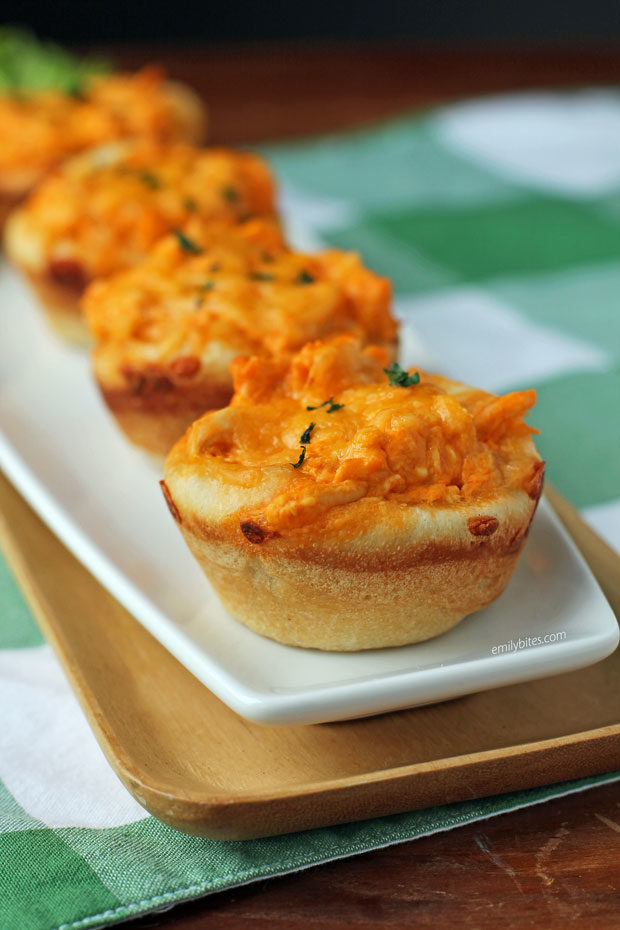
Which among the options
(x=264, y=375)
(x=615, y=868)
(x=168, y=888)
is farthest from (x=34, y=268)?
(x=615, y=868)

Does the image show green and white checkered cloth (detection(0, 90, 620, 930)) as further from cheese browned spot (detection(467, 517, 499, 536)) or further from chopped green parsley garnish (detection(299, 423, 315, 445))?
chopped green parsley garnish (detection(299, 423, 315, 445))

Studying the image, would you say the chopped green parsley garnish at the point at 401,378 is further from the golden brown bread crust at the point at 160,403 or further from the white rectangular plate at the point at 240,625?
the golden brown bread crust at the point at 160,403

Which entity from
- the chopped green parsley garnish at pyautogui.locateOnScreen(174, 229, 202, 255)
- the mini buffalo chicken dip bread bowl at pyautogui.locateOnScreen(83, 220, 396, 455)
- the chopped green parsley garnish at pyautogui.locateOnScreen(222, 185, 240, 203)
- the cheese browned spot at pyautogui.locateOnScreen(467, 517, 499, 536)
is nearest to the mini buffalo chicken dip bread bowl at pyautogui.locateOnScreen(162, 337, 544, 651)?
the cheese browned spot at pyautogui.locateOnScreen(467, 517, 499, 536)

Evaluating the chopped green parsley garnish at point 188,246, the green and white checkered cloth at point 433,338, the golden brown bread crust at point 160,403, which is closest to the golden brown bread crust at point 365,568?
the green and white checkered cloth at point 433,338

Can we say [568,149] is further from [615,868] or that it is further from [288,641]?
[615,868]

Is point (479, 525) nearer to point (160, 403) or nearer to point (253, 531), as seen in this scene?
point (253, 531)

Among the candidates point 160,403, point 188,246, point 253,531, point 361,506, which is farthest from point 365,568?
point 188,246
